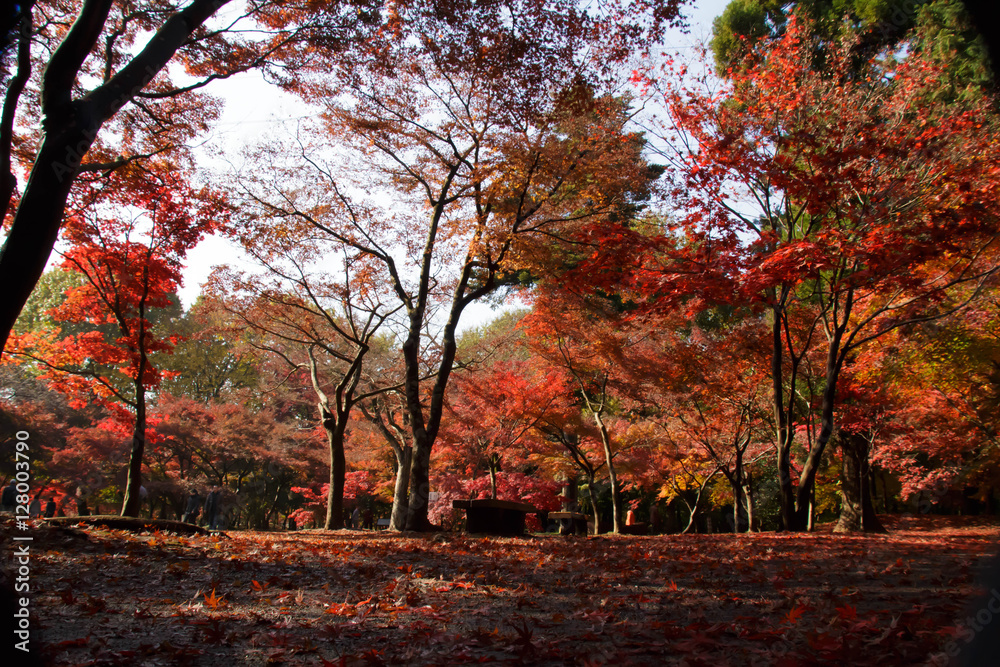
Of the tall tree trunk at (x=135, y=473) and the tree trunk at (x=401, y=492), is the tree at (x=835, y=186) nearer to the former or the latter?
the tree trunk at (x=401, y=492)

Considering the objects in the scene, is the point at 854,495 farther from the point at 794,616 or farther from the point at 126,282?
the point at 126,282

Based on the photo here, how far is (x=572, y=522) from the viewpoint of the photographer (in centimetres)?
1509

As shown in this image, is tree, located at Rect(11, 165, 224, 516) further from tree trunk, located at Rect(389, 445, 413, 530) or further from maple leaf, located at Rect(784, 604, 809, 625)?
maple leaf, located at Rect(784, 604, 809, 625)

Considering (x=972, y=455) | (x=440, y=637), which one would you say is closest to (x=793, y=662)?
(x=440, y=637)

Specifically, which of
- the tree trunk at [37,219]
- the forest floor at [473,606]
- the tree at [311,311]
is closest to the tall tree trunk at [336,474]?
the tree at [311,311]

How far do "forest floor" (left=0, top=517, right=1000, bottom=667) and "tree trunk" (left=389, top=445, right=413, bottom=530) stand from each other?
304 inches

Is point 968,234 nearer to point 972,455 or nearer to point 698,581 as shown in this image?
point 698,581

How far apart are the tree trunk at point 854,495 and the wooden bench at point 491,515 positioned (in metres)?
8.04

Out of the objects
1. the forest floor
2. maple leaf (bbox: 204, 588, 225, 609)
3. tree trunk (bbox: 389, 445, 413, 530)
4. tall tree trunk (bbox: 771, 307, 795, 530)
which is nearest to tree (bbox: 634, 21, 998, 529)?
tall tree trunk (bbox: 771, 307, 795, 530)

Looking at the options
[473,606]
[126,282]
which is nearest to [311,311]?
[126,282]

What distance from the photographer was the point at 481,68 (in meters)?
8.95

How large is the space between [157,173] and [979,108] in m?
14.6

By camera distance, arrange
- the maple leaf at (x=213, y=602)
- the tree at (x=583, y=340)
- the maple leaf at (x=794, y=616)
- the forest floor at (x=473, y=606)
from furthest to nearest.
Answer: the tree at (x=583, y=340), the maple leaf at (x=213, y=602), the maple leaf at (x=794, y=616), the forest floor at (x=473, y=606)

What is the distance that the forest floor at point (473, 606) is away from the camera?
269cm
